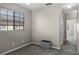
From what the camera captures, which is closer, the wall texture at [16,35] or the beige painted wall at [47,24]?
the wall texture at [16,35]

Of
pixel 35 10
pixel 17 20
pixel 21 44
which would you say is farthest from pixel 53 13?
pixel 21 44

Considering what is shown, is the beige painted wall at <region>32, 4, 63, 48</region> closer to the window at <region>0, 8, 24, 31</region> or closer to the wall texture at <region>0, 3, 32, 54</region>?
the wall texture at <region>0, 3, 32, 54</region>

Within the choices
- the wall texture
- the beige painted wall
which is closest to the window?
the wall texture

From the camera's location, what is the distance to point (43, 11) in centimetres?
347

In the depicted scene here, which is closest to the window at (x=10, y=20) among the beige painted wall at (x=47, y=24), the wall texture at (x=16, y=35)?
the wall texture at (x=16, y=35)

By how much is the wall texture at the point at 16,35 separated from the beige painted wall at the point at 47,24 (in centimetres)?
28

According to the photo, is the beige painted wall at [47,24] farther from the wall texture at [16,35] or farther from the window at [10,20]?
the window at [10,20]

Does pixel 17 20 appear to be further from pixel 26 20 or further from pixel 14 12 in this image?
pixel 26 20

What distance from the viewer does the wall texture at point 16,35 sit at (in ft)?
7.79

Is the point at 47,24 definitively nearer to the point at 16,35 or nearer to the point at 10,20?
the point at 16,35

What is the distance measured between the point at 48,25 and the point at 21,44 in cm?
140

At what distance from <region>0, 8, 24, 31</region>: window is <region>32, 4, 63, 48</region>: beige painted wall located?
749 millimetres

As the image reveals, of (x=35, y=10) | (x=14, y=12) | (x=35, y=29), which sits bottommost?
(x=35, y=29)

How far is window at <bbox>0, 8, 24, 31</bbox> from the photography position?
2.39m
